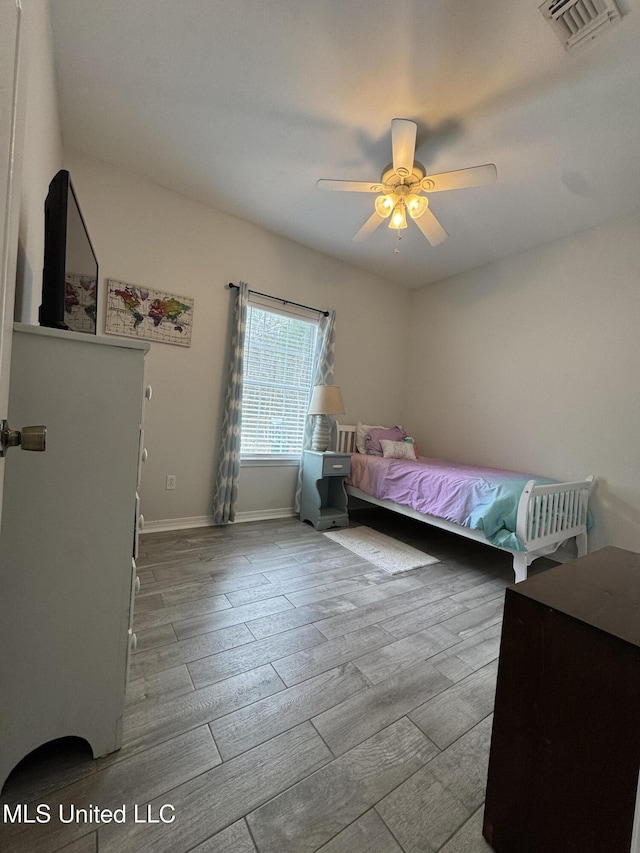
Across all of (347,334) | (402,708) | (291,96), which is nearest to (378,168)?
(291,96)

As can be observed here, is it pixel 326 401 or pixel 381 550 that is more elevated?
pixel 326 401

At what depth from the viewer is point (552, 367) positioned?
2.92 meters

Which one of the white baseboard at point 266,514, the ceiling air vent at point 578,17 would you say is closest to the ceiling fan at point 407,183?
the ceiling air vent at point 578,17

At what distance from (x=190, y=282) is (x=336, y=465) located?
2.04 metres

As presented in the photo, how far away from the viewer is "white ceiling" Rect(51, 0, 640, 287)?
4.69 ft

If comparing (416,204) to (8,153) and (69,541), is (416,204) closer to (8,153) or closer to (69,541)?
(8,153)

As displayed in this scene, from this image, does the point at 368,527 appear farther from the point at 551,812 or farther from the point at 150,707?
the point at 551,812

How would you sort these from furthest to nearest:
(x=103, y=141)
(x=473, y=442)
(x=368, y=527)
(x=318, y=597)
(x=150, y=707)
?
(x=473, y=442) < (x=368, y=527) < (x=103, y=141) < (x=318, y=597) < (x=150, y=707)

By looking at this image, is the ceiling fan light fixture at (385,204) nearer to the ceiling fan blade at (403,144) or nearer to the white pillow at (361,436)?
A: the ceiling fan blade at (403,144)

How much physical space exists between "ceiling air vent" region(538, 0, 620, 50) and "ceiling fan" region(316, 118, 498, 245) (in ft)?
1.52

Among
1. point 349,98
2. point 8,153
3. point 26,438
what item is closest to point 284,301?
point 349,98

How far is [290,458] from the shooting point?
11.2 feet

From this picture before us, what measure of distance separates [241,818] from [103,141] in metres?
3.39

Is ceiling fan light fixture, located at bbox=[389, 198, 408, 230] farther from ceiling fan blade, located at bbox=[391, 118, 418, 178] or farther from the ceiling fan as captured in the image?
ceiling fan blade, located at bbox=[391, 118, 418, 178]
